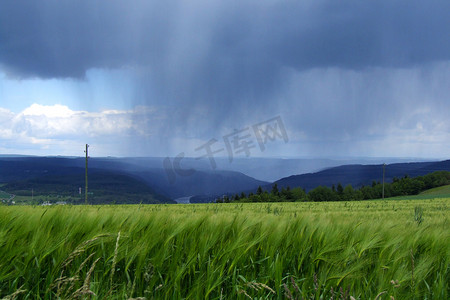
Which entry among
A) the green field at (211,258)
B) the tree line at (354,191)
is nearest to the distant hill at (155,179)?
the tree line at (354,191)

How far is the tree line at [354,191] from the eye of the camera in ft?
291

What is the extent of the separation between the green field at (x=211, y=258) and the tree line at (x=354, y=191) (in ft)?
259

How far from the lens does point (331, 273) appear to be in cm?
281

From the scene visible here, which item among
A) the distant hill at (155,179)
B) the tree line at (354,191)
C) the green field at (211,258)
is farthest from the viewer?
the distant hill at (155,179)

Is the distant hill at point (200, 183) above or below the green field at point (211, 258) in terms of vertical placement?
below

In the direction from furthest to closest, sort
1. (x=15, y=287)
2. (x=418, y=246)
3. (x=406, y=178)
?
(x=406, y=178), (x=418, y=246), (x=15, y=287)

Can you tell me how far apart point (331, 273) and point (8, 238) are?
2.79 meters

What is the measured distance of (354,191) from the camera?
338ft

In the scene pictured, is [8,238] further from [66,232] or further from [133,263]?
[133,263]

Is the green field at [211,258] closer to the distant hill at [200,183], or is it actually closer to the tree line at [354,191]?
the tree line at [354,191]

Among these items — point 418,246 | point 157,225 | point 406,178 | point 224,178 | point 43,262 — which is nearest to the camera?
point 43,262

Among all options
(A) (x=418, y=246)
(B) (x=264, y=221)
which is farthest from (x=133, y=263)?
(A) (x=418, y=246)

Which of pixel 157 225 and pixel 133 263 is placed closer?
pixel 133 263

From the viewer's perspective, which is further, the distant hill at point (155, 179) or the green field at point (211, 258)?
the distant hill at point (155, 179)
